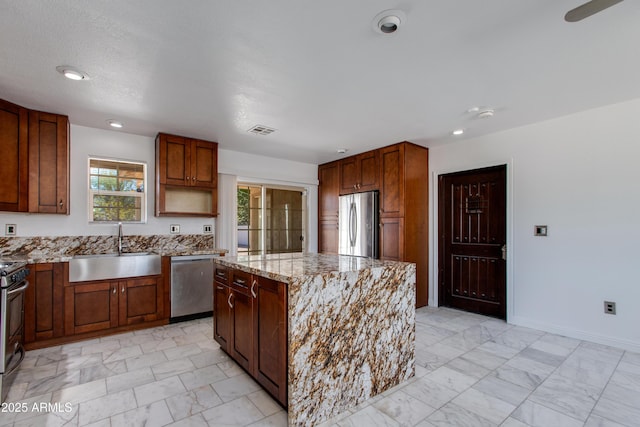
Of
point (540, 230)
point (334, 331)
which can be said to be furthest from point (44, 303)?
point (540, 230)

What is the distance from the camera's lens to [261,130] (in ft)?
12.1

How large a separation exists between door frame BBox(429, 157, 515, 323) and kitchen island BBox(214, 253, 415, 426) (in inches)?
81.7

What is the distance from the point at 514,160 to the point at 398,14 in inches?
110

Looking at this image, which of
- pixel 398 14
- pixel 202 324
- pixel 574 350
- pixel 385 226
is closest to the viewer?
pixel 398 14

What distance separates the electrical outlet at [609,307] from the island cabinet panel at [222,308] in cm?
362

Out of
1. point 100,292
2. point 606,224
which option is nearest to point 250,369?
point 100,292

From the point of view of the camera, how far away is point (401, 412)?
6.30 feet

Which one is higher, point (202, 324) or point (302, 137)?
point (302, 137)

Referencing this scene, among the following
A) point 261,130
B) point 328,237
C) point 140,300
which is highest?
point 261,130

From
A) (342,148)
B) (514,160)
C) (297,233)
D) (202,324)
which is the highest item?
(342,148)

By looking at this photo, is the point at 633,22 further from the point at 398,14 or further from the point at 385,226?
the point at 385,226

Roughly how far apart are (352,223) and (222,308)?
263 cm

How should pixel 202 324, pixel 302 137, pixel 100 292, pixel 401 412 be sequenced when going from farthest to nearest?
pixel 302 137, pixel 202 324, pixel 100 292, pixel 401 412

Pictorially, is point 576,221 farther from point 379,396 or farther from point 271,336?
point 271,336
